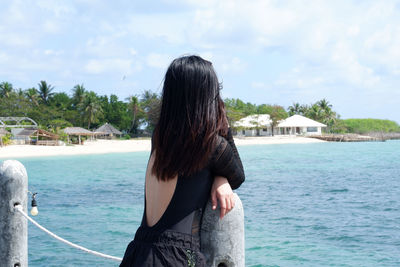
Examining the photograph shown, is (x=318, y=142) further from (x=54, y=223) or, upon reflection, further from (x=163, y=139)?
(x=163, y=139)

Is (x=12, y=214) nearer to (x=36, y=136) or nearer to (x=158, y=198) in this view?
(x=158, y=198)

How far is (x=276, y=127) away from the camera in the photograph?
72.7 meters

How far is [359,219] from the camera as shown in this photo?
13023 mm

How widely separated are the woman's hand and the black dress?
4 centimetres

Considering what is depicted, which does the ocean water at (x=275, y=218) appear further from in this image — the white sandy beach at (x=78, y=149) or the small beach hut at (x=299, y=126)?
the small beach hut at (x=299, y=126)

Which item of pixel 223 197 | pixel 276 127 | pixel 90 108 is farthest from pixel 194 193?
pixel 276 127

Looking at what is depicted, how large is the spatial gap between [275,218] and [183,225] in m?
11.8

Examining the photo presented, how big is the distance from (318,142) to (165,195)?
72.3 meters

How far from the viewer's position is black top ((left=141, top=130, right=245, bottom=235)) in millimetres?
1585

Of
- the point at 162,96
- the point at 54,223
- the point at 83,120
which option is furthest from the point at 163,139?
the point at 83,120

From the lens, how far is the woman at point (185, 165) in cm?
156

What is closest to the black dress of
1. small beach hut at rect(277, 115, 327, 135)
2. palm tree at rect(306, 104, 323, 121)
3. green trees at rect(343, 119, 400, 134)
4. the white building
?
the white building

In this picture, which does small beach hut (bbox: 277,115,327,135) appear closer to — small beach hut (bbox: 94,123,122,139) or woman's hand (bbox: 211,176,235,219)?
small beach hut (bbox: 94,123,122,139)

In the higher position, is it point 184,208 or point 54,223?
point 184,208
